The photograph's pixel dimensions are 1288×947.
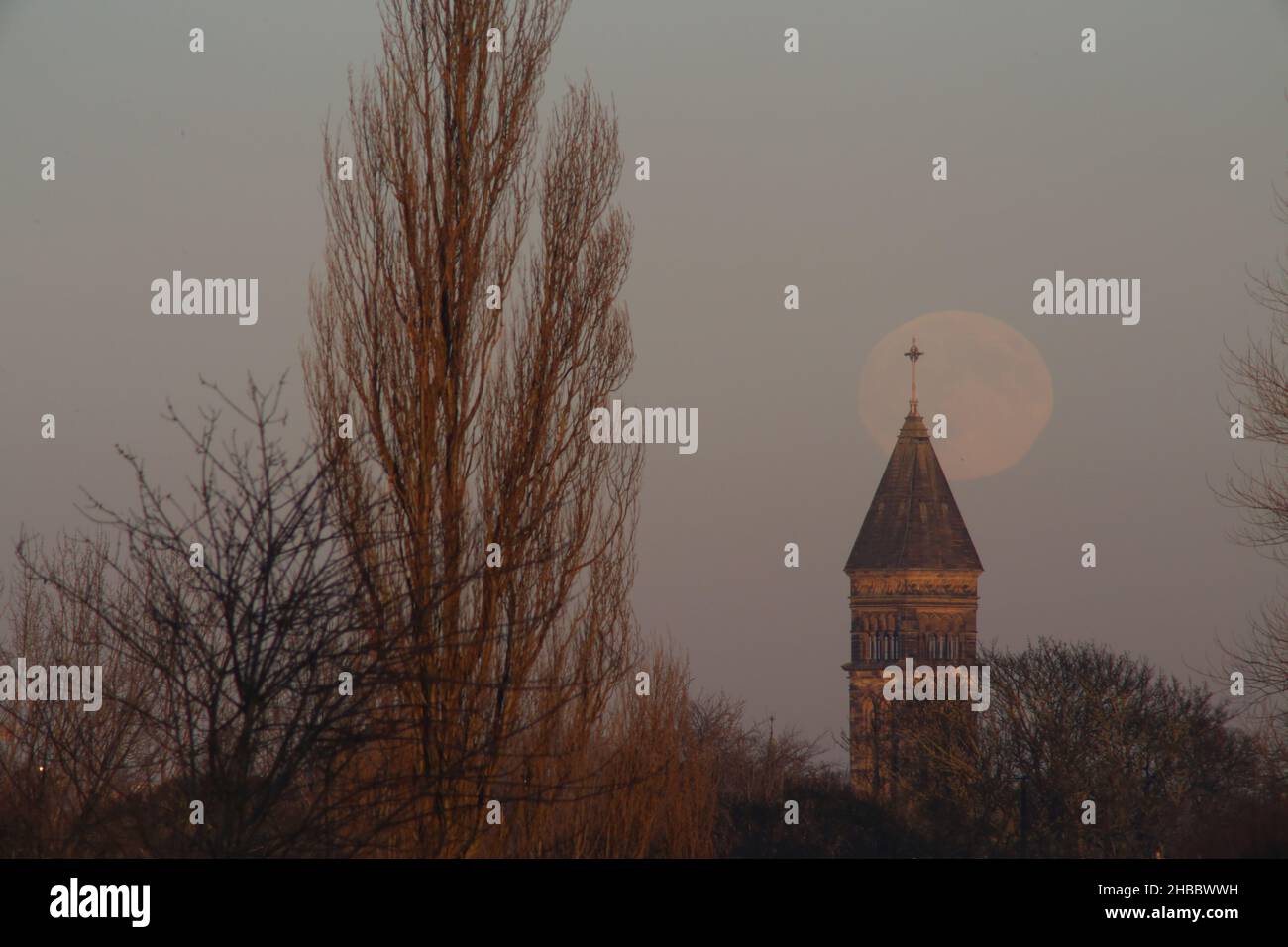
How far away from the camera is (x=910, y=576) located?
120 meters

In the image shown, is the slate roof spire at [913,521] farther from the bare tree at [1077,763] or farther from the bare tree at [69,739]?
the bare tree at [69,739]

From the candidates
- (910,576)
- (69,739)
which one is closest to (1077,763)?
(69,739)

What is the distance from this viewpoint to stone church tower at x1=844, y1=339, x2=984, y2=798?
120m

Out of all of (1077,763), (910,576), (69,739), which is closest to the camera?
(69,739)

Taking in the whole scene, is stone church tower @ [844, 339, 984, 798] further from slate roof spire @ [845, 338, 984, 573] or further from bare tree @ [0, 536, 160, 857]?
bare tree @ [0, 536, 160, 857]

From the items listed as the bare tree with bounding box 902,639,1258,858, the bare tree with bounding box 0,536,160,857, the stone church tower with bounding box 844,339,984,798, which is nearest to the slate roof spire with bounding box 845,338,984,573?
the stone church tower with bounding box 844,339,984,798

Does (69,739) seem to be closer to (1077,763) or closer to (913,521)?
(1077,763)

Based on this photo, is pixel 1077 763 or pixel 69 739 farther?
pixel 1077 763

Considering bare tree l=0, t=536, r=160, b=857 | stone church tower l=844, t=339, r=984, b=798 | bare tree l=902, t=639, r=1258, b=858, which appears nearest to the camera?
bare tree l=0, t=536, r=160, b=857

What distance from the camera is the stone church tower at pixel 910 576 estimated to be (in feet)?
394

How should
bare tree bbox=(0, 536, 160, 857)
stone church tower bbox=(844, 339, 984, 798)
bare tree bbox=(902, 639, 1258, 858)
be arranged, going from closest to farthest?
bare tree bbox=(0, 536, 160, 857) < bare tree bbox=(902, 639, 1258, 858) < stone church tower bbox=(844, 339, 984, 798)

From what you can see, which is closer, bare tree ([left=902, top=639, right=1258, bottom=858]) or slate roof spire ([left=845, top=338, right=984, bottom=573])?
bare tree ([left=902, top=639, right=1258, bottom=858])

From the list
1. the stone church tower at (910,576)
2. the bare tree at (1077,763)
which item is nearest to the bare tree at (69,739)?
the bare tree at (1077,763)
